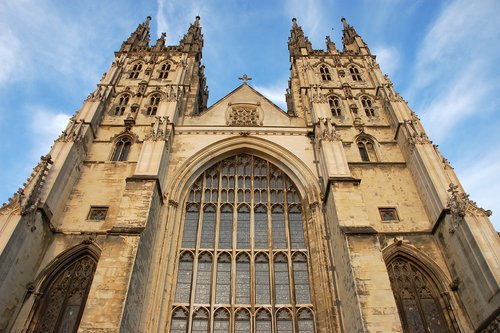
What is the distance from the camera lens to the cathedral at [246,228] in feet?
33.2

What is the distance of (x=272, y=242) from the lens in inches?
505

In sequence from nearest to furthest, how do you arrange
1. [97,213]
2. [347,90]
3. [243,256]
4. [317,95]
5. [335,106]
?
1. [243,256]
2. [97,213]
3. [317,95]
4. [335,106]
5. [347,90]

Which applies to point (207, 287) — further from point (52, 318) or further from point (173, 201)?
point (52, 318)

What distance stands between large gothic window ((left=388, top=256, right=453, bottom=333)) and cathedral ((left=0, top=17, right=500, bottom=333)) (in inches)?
1.3

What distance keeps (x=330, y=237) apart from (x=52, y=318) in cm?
843

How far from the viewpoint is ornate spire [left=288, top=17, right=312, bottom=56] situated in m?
22.3

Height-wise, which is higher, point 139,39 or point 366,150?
point 139,39

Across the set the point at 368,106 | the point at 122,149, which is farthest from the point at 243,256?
the point at 368,106

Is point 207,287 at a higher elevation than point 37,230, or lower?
lower

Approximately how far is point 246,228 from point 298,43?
14.1 metres

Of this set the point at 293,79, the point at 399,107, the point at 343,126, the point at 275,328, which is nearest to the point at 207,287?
the point at 275,328

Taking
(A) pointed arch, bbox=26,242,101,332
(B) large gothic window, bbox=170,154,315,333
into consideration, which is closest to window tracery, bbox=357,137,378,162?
(B) large gothic window, bbox=170,154,315,333

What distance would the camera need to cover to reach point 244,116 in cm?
1783

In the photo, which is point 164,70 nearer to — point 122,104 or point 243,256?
point 122,104
